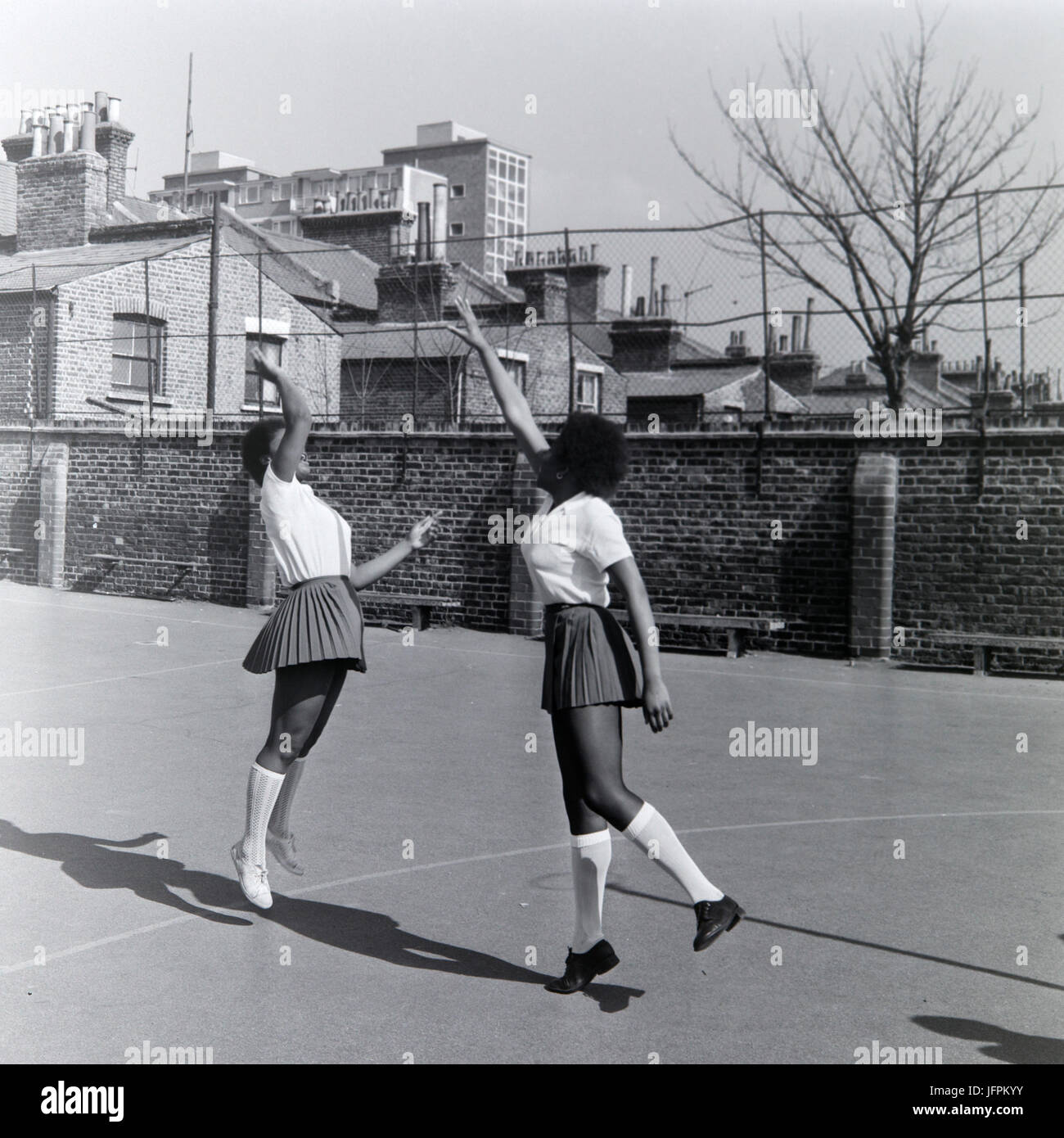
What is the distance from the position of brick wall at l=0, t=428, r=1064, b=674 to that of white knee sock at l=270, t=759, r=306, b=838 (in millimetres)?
9420

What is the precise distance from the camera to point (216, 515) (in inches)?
708

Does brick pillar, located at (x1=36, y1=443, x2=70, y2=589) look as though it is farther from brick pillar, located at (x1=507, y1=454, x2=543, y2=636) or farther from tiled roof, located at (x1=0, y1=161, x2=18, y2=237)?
tiled roof, located at (x1=0, y1=161, x2=18, y2=237)

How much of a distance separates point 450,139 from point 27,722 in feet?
237

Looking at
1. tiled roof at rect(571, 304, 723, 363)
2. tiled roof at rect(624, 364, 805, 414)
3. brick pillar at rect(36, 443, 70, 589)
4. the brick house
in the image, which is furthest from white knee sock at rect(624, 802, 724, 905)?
tiled roof at rect(624, 364, 805, 414)

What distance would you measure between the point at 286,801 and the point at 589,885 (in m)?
1.69

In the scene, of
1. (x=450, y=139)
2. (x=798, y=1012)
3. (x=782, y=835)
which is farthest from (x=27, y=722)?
(x=450, y=139)

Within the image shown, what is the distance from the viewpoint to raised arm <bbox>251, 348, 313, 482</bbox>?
5.01m

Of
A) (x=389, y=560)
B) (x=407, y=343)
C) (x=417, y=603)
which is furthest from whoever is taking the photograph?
(x=407, y=343)

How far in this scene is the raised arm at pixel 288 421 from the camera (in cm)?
501

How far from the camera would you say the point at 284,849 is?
562cm

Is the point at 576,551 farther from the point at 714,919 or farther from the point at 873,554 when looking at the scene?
the point at 873,554

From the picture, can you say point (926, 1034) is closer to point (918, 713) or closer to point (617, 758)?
point (617, 758)

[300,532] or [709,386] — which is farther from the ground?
[709,386]

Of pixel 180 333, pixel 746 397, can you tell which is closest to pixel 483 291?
pixel 746 397
